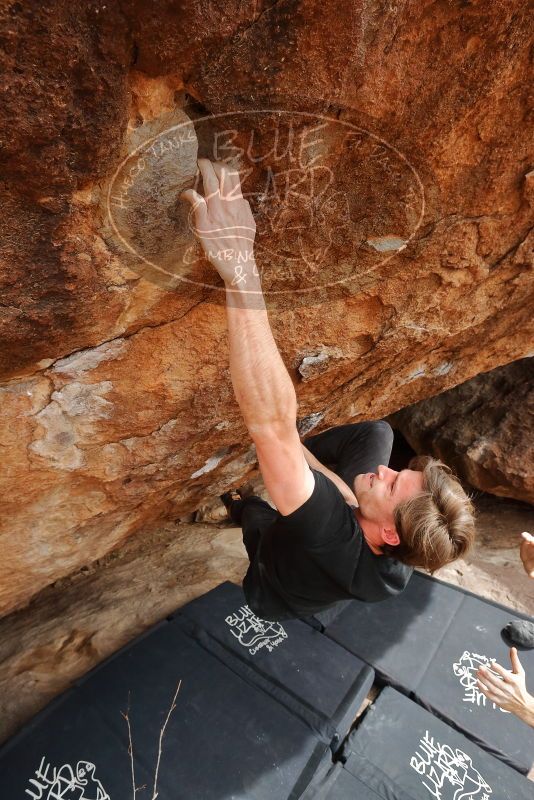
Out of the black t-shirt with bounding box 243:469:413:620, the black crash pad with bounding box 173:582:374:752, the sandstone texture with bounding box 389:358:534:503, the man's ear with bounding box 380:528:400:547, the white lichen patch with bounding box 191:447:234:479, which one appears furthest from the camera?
the sandstone texture with bounding box 389:358:534:503

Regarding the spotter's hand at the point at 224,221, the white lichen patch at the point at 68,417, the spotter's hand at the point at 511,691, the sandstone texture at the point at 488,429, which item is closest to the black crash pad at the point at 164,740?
the spotter's hand at the point at 511,691

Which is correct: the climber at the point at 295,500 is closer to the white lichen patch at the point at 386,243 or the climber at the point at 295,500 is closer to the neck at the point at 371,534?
the neck at the point at 371,534

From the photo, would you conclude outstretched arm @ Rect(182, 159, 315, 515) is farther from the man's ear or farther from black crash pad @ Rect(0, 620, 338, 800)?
black crash pad @ Rect(0, 620, 338, 800)

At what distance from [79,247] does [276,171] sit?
479 mm

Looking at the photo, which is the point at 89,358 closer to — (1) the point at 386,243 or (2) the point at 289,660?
(1) the point at 386,243

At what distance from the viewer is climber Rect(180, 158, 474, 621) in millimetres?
1077

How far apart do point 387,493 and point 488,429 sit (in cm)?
277

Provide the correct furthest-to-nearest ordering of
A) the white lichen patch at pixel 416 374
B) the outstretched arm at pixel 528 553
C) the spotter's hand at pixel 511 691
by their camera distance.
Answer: the white lichen patch at pixel 416 374 → the outstretched arm at pixel 528 553 → the spotter's hand at pixel 511 691

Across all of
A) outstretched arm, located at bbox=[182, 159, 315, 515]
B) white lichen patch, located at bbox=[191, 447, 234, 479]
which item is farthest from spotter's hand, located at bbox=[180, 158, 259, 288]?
white lichen patch, located at bbox=[191, 447, 234, 479]

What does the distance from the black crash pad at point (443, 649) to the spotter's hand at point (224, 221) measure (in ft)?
8.30

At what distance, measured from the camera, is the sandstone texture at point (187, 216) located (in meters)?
0.83

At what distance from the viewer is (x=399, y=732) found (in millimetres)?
2430

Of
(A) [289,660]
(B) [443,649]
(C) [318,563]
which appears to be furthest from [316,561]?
(B) [443,649]

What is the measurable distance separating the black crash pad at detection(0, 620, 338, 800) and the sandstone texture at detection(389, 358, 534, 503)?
7.99 ft
